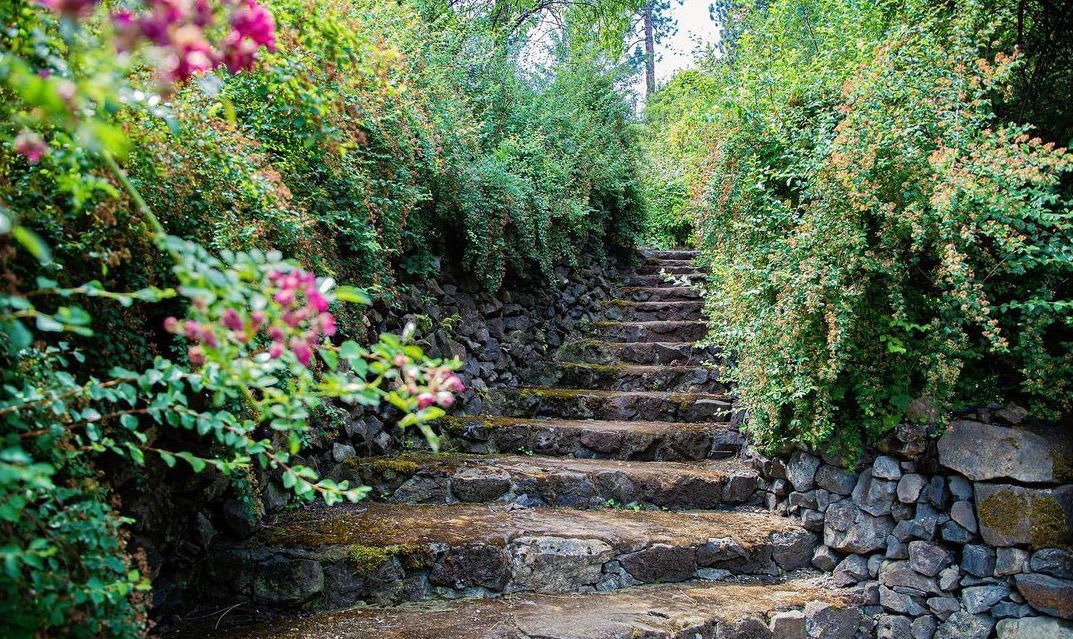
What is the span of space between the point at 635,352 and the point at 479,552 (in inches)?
125

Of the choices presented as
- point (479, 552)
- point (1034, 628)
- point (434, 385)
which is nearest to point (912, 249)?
point (1034, 628)

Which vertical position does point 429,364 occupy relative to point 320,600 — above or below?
above

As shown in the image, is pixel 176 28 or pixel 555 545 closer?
pixel 176 28

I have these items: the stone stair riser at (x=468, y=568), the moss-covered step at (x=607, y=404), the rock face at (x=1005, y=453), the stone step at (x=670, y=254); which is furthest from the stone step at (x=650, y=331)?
the rock face at (x=1005, y=453)

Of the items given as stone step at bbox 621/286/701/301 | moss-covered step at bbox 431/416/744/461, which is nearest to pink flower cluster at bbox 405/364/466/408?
moss-covered step at bbox 431/416/744/461

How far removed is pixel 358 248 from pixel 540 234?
7.54 feet

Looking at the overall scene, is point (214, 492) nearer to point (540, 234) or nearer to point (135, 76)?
point (135, 76)

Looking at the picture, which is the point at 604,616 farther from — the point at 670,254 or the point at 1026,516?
the point at 670,254

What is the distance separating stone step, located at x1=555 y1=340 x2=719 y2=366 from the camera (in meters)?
5.69

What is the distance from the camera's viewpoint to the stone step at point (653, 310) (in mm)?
6551

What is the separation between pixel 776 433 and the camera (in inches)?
142

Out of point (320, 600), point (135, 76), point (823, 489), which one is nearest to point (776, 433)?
point (823, 489)

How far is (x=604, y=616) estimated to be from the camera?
2.73 meters

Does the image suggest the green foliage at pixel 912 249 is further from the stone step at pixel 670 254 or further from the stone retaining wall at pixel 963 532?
the stone step at pixel 670 254
